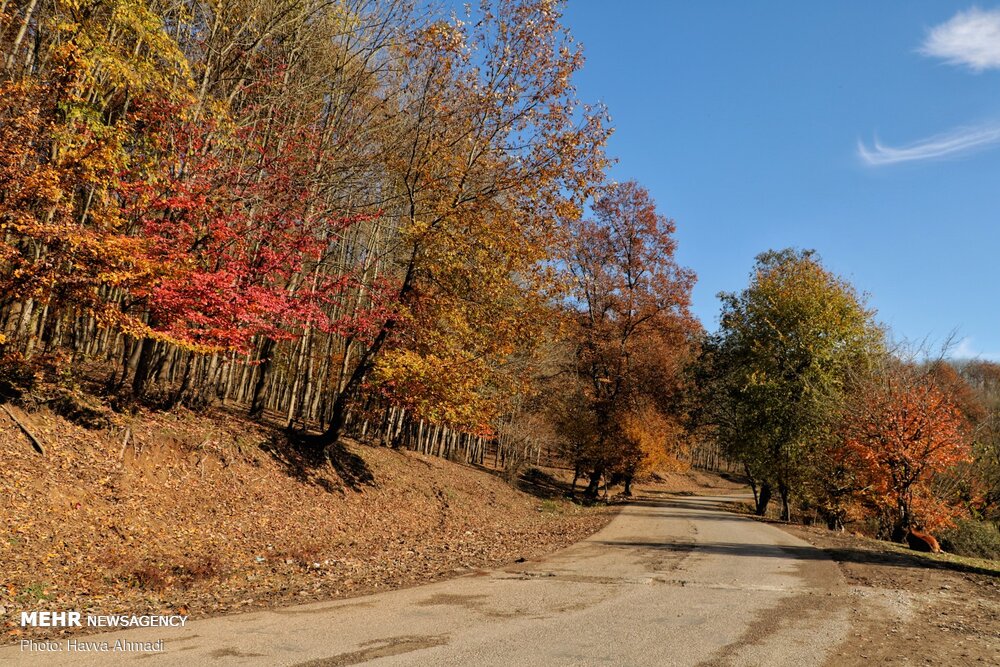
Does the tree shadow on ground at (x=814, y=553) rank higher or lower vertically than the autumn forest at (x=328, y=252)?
lower

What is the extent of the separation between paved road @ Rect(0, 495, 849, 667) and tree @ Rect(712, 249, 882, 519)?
1547 cm

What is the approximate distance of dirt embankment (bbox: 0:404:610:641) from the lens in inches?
324

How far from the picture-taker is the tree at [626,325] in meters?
32.4

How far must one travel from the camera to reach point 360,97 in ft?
58.5

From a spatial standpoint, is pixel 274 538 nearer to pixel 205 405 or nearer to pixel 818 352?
pixel 205 405

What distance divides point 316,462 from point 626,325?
2040 centimetres

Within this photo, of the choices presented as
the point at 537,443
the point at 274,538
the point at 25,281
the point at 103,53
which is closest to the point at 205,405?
the point at 274,538

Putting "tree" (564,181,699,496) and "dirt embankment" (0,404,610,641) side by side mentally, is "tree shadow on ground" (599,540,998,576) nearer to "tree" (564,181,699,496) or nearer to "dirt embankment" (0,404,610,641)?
"dirt embankment" (0,404,610,641)

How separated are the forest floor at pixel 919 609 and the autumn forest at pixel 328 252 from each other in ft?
23.8

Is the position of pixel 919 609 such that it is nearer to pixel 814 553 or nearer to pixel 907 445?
pixel 814 553

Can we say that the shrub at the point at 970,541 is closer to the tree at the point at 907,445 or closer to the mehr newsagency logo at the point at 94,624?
the tree at the point at 907,445

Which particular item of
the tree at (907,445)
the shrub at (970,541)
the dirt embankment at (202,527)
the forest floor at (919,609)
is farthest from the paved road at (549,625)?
the shrub at (970,541)

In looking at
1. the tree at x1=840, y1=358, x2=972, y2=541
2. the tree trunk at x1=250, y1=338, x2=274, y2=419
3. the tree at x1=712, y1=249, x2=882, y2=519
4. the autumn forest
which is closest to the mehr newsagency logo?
the autumn forest

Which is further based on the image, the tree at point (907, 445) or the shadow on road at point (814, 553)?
the tree at point (907, 445)
